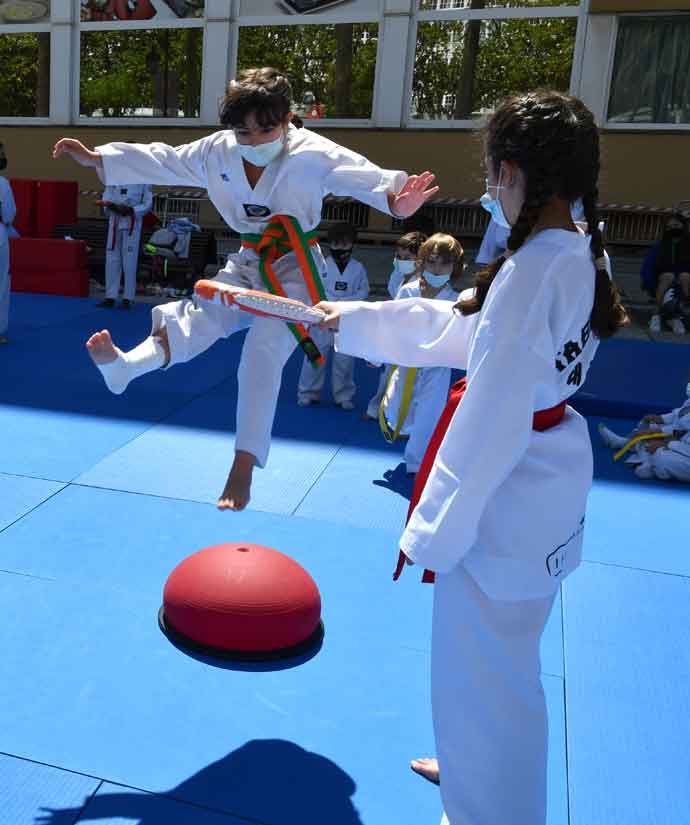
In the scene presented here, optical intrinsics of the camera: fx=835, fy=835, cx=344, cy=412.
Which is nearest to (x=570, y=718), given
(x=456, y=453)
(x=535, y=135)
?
(x=456, y=453)

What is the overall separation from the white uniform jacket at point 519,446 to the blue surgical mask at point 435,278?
3363mm

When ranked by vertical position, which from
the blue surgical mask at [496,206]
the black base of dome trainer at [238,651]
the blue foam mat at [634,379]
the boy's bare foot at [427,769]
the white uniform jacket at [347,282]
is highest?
the blue surgical mask at [496,206]

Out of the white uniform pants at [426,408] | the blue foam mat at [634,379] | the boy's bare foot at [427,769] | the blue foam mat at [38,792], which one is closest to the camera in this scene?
the blue foam mat at [38,792]

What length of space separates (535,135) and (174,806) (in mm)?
2269

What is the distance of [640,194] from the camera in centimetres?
1392

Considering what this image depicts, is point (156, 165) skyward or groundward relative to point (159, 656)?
skyward

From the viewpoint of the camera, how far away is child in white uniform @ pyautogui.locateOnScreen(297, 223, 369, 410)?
7305 mm

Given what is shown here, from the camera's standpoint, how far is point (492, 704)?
2100mm

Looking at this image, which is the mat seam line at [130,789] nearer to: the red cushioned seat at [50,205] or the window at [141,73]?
the red cushioned seat at [50,205]

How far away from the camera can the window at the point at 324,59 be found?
14945mm

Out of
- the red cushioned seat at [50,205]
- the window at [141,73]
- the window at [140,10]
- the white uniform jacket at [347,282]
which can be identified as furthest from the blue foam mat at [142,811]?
the window at [140,10]

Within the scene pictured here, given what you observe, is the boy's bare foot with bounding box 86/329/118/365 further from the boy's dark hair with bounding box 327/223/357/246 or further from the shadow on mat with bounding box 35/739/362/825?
the boy's dark hair with bounding box 327/223/357/246

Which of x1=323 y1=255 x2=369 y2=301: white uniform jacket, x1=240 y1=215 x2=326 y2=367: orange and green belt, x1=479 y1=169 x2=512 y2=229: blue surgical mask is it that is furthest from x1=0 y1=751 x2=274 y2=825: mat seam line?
x1=323 y1=255 x2=369 y2=301: white uniform jacket

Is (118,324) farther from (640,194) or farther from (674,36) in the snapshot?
(674,36)
